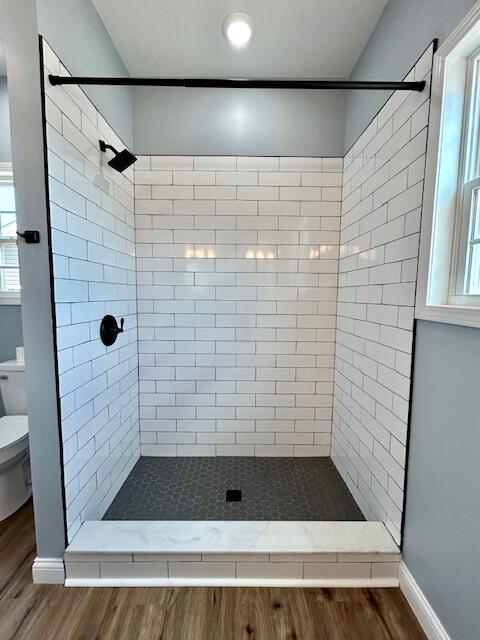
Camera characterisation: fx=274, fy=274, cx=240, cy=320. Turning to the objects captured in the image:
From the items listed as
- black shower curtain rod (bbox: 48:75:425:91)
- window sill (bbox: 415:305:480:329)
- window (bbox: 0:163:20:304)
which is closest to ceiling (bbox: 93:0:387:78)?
black shower curtain rod (bbox: 48:75:425:91)

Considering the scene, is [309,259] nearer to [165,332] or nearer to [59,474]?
[165,332]

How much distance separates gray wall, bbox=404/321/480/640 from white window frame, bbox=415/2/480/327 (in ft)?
0.43

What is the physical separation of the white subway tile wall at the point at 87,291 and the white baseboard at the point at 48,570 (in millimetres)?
144

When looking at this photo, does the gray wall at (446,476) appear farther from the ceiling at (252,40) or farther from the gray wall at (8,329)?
the gray wall at (8,329)

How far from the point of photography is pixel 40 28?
1.03 metres

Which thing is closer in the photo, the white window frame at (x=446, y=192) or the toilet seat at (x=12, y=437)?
the white window frame at (x=446, y=192)

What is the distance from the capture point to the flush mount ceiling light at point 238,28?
140 cm

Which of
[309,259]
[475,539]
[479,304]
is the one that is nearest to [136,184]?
[309,259]

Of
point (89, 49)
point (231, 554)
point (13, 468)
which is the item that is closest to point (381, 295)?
point (231, 554)

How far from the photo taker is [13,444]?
1518 millimetres

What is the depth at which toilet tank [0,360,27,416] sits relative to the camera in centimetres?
180

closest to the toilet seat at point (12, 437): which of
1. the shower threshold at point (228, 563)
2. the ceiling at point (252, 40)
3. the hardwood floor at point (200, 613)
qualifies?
the hardwood floor at point (200, 613)

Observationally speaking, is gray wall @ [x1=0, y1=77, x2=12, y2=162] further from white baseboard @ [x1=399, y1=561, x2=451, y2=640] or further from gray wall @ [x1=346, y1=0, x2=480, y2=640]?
white baseboard @ [x1=399, y1=561, x2=451, y2=640]

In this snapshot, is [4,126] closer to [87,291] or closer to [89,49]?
[89,49]
